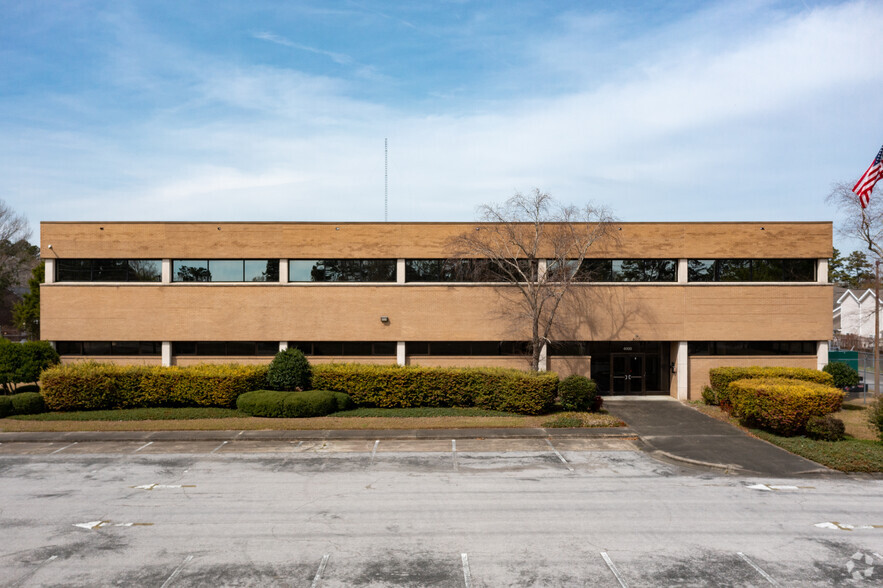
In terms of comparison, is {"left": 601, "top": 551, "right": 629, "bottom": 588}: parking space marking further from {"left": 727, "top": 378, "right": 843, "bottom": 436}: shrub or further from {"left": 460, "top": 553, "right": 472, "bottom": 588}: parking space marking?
{"left": 727, "top": 378, "right": 843, "bottom": 436}: shrub

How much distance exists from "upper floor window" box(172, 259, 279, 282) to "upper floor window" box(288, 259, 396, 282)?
1.05m

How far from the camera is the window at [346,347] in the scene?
29.0 m

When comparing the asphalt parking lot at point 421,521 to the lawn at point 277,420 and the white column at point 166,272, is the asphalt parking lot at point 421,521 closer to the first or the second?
the lawn at point 277,420

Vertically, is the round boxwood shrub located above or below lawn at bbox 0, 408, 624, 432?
above

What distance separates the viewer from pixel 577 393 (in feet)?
80.0

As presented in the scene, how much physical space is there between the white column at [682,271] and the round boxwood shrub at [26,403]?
2840cm

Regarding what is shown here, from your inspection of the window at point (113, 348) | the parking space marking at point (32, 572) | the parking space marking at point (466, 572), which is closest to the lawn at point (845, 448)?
the parking space marking at point (466, 572)

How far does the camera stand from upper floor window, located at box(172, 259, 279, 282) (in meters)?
29.1

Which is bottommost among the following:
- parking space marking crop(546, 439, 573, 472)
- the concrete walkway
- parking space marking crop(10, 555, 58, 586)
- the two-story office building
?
parking space marking crop(10, 555, 58, 586)

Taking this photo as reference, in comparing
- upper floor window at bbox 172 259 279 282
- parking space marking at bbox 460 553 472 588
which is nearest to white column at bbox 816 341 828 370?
parking space marking at bbox 460 553 472 588

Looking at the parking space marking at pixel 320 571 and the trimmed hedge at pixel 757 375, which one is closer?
the parking space marking at pixel 320 571

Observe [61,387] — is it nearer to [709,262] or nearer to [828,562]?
[828,562]

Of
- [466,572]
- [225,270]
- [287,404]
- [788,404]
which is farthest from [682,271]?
[466,572]

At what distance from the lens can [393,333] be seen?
28.7 m
